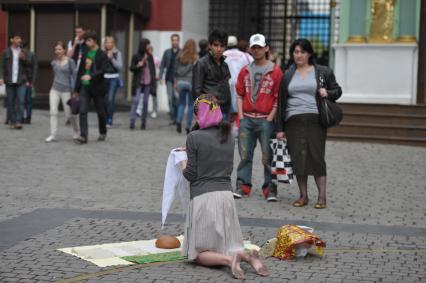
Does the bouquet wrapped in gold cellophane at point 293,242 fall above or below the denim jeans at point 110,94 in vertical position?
below

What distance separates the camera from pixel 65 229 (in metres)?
8.52

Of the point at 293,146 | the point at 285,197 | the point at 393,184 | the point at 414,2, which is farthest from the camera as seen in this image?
the point at 414,2

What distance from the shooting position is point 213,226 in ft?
22.9

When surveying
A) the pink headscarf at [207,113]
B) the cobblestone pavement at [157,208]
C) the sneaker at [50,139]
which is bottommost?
the cobblestone pavement at [157,208]

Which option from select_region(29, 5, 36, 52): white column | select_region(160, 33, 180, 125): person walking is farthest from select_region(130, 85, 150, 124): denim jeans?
select_region(29, 5, 36, 52): white column

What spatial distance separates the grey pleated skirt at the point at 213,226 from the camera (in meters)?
7.00

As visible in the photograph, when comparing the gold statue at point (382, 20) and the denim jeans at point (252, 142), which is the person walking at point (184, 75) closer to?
the gold statue at point (382, 20)

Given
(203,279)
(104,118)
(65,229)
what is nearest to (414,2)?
(104,118)

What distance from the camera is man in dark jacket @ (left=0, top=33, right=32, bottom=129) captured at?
18156mm

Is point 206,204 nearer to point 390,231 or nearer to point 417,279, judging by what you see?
point 417,279

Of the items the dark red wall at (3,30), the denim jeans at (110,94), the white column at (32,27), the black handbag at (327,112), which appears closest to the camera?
the black handbag at (327,112)

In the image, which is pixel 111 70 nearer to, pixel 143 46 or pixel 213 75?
pixel 143 46

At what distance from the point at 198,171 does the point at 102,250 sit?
1075mm

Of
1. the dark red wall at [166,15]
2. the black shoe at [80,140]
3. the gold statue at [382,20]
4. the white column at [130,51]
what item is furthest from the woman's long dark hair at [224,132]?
the dark red wall at [166,15]
